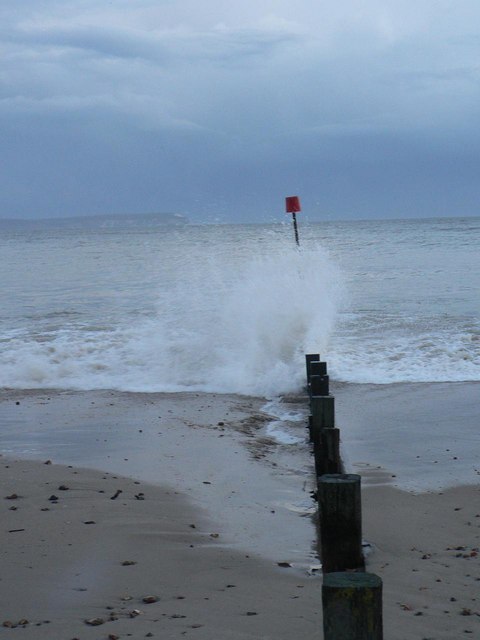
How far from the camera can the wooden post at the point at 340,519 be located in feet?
13.5

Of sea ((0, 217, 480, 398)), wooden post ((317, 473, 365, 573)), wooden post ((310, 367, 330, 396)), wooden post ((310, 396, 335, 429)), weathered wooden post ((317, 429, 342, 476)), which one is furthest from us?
sea ((0, 217, 480, 398))

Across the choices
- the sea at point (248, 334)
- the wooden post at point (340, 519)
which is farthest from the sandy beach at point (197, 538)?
the sea at point (248, 334)

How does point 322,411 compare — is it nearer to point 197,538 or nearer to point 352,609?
point 197,538

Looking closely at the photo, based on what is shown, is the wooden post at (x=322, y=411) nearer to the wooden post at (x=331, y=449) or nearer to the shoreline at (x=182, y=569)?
the wooden post at (x=331, y=449)

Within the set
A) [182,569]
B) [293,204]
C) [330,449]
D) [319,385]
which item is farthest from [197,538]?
[293,204]

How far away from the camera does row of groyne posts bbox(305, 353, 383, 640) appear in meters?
2.64

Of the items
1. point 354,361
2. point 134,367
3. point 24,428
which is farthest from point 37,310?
point 24,428

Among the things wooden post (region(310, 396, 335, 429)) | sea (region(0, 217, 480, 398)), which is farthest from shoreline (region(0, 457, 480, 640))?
sea (region(0, 217, 480, 398))

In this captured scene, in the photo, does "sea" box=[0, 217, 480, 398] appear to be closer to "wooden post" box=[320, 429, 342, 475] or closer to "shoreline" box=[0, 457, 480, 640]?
"wooden post" box=[320, 429, 342, 475]

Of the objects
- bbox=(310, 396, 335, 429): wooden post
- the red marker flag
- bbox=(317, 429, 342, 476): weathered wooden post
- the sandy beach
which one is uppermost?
the red marker flag

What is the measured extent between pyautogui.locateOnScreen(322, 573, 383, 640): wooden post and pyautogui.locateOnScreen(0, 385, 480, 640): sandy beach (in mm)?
1240

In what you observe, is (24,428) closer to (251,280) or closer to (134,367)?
(134,367)

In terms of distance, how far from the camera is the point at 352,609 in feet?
8.68

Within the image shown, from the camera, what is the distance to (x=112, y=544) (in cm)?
511
